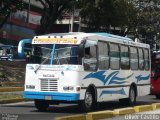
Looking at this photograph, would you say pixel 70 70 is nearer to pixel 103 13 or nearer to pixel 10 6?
pixel 10 6

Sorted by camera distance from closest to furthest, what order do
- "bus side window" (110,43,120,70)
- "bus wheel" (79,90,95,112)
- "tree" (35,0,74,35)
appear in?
"bus wheel" (79,90,95,112), "bus side window" (110,43,120,70), "tree" (35,0,74,35)

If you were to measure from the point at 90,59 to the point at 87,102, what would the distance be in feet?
5.31

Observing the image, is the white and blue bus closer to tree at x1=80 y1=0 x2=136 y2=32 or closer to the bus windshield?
the bus windshield

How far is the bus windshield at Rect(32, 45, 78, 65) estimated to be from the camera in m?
18.0

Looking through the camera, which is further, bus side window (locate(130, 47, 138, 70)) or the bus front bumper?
bus side window (locate(130, 47, 138, 70))

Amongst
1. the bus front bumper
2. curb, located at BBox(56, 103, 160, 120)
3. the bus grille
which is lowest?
curb, located at BBox(56, 103, 160, 120)

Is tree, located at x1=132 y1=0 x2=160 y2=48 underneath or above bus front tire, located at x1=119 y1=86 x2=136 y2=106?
above

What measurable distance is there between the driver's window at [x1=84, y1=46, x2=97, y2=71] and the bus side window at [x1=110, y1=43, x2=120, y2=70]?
5.21 feet

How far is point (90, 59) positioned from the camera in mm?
18562

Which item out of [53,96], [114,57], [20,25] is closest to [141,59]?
[114,57]

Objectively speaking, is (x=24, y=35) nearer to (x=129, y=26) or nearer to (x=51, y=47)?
(x=129, y=26)

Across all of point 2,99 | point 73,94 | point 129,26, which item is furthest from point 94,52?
point 129,26

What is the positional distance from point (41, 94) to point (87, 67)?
1.99 m

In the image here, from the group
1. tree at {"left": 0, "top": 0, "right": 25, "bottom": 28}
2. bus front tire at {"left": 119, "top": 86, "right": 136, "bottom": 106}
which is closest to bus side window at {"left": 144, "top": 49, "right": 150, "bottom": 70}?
bus front tire at {"left": 119, "top": 86, "right": 136, "bottom": 106}
